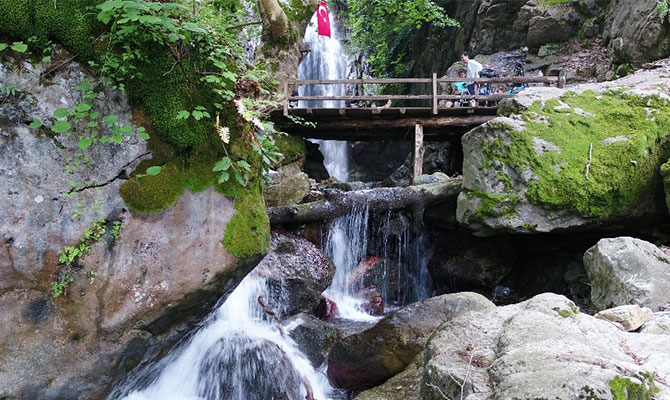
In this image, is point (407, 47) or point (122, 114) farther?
point (407, 47)

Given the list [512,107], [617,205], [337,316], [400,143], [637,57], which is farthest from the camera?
[400,143]

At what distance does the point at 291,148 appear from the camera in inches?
508

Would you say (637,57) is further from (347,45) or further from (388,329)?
(347,45)

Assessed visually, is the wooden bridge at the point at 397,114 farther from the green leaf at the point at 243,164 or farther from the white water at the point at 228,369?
the green leaf at the point at 243,164

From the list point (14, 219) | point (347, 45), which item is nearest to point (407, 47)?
point (347, 45)

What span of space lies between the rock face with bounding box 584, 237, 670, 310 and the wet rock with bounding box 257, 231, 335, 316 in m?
3.63

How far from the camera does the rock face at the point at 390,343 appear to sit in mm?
4480

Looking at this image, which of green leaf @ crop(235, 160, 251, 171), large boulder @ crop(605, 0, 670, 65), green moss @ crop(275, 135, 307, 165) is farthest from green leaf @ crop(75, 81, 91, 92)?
large boulder @ crop(605, 0, 670, 65)

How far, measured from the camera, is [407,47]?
21453 millimetres

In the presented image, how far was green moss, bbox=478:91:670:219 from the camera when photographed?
6.91m

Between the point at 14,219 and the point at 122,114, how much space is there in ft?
3.29

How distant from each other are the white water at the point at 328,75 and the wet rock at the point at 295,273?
12657 mm

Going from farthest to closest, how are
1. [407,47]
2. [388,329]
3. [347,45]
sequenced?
[347,45] < [407,47] < [388,329]

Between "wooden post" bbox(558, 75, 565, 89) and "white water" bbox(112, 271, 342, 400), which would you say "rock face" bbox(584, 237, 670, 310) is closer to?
"white water" bbox(112, 271, 342, 400)
